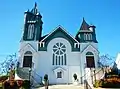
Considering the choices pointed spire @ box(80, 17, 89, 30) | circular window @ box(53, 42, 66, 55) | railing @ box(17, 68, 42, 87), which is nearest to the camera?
railing @ box(17, 68, 42, 87)

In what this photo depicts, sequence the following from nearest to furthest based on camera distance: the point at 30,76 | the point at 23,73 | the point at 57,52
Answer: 1. the point at 30,76
2. the point at 23,73
3. the point at 57,52

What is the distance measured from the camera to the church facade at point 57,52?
32312 millimetres

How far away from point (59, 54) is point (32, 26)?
7.57m

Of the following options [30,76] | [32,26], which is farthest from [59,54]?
[32,26]

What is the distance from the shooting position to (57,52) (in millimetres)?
33938

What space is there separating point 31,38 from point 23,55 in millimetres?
3550

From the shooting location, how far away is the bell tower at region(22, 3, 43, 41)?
35.0 meters

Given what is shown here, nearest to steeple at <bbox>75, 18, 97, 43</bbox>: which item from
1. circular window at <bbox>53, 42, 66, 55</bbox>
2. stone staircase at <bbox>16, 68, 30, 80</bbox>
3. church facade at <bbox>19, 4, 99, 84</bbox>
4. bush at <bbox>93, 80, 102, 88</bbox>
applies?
church facade at <bbox>19, 4, 99, 84</bbox>

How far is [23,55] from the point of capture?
109 feet

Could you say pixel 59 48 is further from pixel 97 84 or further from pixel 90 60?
pixel 97 84

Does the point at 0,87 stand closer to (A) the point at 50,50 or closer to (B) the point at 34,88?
(B) the point at 34,88

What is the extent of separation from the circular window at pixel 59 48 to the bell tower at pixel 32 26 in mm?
3637

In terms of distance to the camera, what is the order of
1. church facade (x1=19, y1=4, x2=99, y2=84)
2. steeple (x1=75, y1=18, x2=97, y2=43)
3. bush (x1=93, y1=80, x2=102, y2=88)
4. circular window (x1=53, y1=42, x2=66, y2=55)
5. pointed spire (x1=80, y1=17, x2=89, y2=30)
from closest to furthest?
bush (x1=93, y1=80, x2=102, y2=88) < church facade (x1=19, y1=4, x2=99, y2=84) < circular window (x1=53, y1=42, x2=66, y2=55) < steeple (x1=75, y1=18, x2=97, y2=43) < pointed spire (x1=80, y1=17, x2=89, y2=30)

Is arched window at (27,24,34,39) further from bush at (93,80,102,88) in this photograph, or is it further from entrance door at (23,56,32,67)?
bush at (93,80,102,88)
